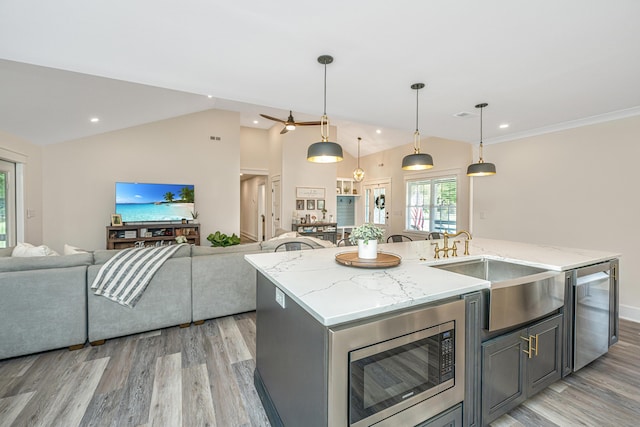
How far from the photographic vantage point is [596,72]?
2420 millimetres

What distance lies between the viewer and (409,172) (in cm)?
712

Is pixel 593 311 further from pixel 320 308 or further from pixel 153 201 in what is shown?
pixel 153 201

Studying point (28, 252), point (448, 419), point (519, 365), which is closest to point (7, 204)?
point (28, 252)

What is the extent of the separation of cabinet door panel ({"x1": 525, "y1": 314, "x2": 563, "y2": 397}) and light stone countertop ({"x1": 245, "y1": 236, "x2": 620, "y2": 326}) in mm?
427

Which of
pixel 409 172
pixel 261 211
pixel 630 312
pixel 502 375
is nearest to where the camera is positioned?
pixel 502 375

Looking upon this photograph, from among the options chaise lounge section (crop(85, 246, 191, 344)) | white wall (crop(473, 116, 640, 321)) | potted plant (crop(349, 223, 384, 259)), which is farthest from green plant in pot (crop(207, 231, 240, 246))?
white wall (crop(473, 116, 640, 321))

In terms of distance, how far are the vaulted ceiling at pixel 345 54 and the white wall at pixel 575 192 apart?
364 mm

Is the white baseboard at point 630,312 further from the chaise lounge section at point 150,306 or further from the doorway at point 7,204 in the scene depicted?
the doorway at point 7,204

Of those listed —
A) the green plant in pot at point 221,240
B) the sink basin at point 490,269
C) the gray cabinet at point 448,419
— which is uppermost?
the sink basin at point 490,269

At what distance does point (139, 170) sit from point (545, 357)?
22.8 ft

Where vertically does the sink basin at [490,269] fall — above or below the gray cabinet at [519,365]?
above

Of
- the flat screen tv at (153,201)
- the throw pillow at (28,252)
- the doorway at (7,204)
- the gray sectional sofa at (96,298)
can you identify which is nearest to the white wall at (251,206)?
the flat screen tv at (153,201)

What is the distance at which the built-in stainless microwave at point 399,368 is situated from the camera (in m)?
1.09

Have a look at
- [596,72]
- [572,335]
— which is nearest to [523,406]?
[572,335]
